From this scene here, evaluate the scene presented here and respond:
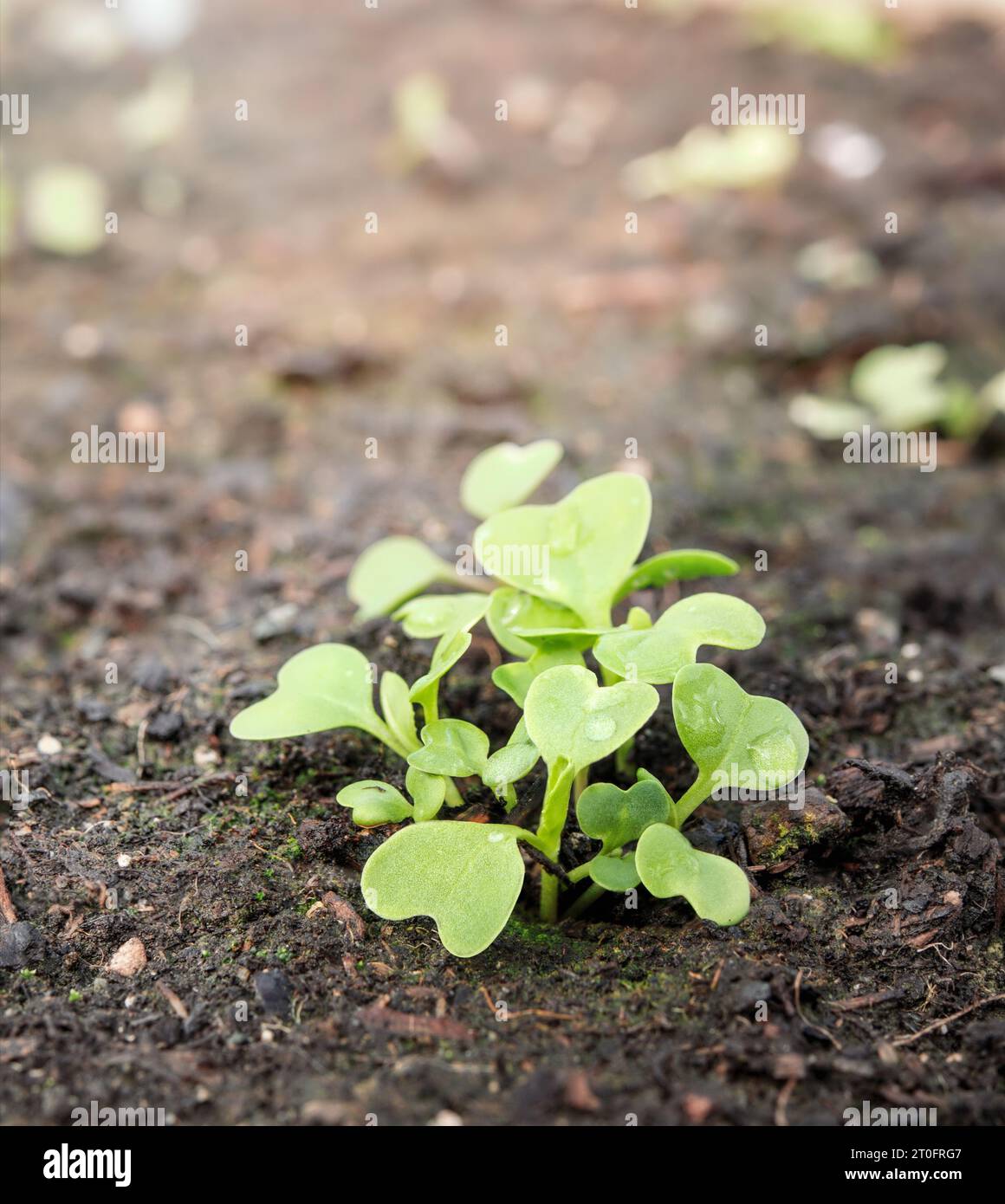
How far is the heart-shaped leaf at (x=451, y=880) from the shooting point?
4.83 ft

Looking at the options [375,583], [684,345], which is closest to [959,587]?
[684,345]

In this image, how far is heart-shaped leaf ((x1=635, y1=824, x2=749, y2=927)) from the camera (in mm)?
1433

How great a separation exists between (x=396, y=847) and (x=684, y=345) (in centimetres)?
226

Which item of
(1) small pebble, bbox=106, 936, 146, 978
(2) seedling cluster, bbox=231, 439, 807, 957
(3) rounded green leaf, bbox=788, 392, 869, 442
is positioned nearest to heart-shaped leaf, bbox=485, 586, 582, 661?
(2) seedling cluster, bbox=231, 439, 807, 957

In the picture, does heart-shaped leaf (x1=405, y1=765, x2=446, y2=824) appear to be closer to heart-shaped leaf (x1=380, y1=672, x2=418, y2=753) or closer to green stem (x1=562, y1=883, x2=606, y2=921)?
heart-shaped leaf (x1=380, y1=672, x2=418, y2=753)

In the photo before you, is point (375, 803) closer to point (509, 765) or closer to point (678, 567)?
point (509, 765)

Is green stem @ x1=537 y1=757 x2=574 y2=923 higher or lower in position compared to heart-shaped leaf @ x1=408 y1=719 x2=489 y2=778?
lower

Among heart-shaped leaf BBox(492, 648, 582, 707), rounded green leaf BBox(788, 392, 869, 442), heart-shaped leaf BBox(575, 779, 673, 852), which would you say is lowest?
heart-shaped leaf BBox(575, 779, 673, 852)

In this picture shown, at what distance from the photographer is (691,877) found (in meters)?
1.46

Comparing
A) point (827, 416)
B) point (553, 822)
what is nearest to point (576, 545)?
point (553, 822)

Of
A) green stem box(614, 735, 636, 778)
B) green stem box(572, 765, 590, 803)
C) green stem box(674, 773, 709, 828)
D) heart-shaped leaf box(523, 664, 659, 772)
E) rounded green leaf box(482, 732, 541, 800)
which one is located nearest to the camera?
heart-shaped leaf box(523, 664, 659, 772)

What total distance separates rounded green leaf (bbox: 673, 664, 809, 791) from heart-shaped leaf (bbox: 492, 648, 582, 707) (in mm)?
210

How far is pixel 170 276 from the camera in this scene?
142 inches

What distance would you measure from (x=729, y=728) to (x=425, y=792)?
465 mm
